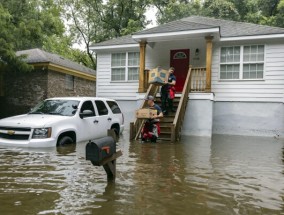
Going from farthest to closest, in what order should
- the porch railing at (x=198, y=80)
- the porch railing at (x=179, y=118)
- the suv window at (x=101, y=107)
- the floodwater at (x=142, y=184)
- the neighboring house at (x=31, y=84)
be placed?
1. the neighboring house at (x=31, y=84)
2. the porch railing at (x=198, y=80)
3. the porch railing at (x=179, y=118)
4. the suv window at (x=101, y=107)
5. the floodwater at (x=142, y=184)

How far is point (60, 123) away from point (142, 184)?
399 centimetres

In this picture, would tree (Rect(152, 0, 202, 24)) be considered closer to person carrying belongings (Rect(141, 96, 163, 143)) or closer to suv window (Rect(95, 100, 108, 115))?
person carrying belongings (Rect(141, 96, 163, 143))

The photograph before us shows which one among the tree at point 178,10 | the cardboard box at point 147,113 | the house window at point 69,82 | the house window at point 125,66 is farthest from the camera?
the tree at point 178,10

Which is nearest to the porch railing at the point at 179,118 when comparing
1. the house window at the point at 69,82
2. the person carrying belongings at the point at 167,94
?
the person carrying belongings at the point at 167,94

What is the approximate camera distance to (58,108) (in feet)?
30.7

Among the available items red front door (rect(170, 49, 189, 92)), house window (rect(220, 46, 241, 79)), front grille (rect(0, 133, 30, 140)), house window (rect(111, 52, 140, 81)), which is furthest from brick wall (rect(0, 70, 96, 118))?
front grille (rect(0, 133, 30, 140))

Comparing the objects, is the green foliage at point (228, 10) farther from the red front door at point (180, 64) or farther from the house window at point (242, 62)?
the house window at point (242, 62)

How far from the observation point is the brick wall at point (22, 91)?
1909 centimetres

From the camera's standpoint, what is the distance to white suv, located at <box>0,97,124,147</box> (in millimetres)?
7918

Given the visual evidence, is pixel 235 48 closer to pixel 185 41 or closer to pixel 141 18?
pixel 185 41

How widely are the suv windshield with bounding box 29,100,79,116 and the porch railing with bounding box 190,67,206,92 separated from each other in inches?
259

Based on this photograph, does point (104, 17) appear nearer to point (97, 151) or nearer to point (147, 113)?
point (147, 113)

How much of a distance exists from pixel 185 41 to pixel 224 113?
414 centimetres

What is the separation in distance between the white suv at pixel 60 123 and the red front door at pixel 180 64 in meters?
6.07
